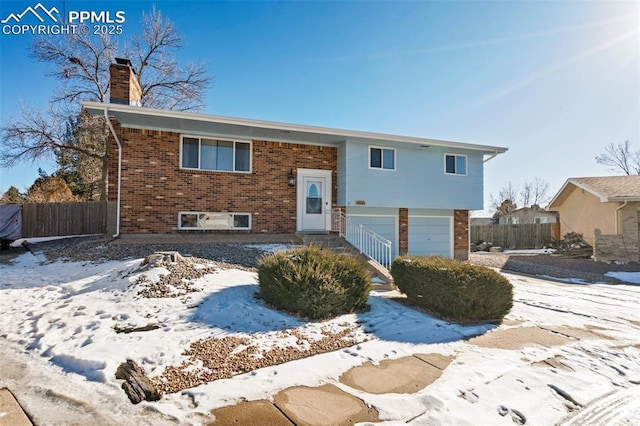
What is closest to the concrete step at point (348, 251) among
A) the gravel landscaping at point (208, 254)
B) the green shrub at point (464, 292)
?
the green shrub at point (464, 292)

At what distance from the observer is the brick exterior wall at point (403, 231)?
42.4 feet

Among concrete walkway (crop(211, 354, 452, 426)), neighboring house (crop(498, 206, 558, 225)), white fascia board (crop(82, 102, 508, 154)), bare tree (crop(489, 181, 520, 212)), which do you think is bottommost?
concrete walkway (crop(211, 354, 452, 426))

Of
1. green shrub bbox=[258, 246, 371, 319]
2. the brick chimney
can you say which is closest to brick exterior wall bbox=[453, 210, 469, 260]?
green shrub bbox=[258, 246, 371, 319]

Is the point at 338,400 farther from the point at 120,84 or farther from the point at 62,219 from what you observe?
the point at 62,219

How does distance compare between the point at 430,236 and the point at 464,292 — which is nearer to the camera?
the point at 464,292

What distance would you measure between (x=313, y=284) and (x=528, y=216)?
1317 inches

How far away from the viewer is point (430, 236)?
13.5m

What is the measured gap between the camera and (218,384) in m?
3.02

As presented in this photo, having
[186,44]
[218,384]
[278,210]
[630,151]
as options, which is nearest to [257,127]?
[278,210]

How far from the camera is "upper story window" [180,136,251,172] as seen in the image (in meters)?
10.7

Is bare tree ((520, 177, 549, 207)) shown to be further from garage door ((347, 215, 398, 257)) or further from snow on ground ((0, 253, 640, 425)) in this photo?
snow on ground ((0, 253, 640, 425))

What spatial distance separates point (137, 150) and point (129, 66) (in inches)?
109

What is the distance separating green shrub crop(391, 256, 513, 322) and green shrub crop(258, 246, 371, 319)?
1.02 metres

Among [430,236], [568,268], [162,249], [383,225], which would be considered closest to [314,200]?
[383,225]
